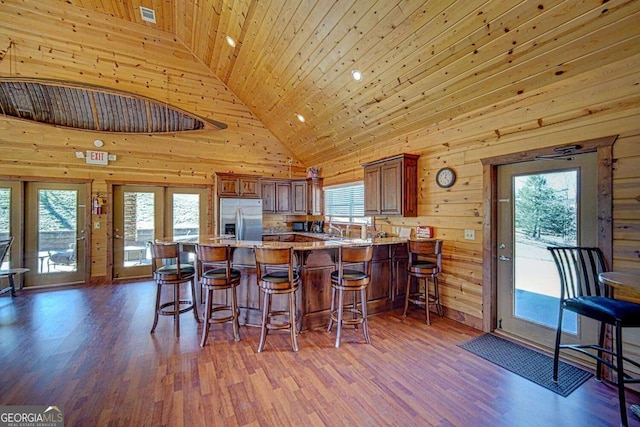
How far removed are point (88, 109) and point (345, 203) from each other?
5099mm

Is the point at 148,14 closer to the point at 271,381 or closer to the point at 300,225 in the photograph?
the point at 300,225

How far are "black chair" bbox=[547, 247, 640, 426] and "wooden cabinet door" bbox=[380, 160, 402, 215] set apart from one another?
205 centimetres

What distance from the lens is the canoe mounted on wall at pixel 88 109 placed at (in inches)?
168

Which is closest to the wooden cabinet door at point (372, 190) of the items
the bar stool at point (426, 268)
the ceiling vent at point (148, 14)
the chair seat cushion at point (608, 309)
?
the bar stool at point (426, 268)

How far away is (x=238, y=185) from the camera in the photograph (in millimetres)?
6379

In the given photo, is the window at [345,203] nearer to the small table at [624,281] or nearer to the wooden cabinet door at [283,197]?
the wooden cabinet door at [283,197]

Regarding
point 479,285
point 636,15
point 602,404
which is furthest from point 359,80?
point 602,404

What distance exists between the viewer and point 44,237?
5266 mm

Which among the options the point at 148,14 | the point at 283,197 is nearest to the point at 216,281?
the point at 283,197

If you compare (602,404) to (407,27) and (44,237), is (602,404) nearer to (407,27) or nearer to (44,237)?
(407,27)

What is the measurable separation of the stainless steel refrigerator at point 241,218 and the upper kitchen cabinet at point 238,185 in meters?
0.14

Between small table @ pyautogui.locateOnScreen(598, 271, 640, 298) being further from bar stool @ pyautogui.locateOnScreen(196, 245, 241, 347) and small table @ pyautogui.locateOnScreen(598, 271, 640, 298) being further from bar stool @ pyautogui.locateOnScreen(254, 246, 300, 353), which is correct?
bar stool @ pyautogui.locateOnScreen(196, 245, 241, 347)

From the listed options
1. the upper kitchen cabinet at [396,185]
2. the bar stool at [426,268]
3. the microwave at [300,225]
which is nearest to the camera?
the bar stool at [426,268]

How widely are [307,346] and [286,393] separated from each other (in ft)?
2.61
